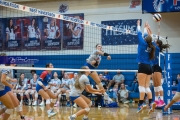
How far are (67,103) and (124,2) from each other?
675 centimetres

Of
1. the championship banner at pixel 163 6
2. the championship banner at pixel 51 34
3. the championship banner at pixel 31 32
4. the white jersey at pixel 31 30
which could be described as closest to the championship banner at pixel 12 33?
the championship banner at pixel 31 32

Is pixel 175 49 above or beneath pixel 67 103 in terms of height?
above

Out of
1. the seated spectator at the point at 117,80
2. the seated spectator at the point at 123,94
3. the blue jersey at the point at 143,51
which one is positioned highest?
the blue jersey at the point at 143,51

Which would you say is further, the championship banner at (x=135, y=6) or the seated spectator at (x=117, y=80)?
the championship banner at (x=135, y=6)

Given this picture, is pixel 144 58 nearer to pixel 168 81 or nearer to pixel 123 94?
pixel 168 81

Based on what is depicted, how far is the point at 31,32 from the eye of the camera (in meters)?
18.9

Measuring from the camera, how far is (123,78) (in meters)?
16.2

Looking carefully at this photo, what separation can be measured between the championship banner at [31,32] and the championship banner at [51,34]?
0.30 meters

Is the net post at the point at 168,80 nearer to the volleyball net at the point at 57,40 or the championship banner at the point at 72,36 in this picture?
the volleyball net at the point at 57,40

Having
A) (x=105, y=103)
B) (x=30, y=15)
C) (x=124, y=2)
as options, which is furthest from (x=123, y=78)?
(x=30, y=15)

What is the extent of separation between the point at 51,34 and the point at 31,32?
1.16 meters

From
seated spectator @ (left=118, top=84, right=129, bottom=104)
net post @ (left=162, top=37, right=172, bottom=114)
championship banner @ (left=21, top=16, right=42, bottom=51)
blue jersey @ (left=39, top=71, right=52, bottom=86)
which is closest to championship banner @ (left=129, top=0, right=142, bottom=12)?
seated spectator @ (left=118, top=84, right=129, bottom=104)

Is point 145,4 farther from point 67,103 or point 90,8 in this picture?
point 67,103

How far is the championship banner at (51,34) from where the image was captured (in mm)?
18734
